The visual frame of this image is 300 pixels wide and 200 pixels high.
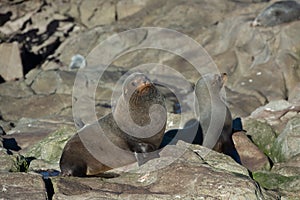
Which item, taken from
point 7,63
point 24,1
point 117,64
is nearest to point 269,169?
point 117,64

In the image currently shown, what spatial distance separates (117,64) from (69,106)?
550 cm

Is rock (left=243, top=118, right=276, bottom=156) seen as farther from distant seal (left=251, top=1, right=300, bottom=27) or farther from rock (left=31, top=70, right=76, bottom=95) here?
distant seal (left=251, top=1, right=300, bottom=27)

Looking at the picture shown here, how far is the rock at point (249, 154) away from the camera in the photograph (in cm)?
925

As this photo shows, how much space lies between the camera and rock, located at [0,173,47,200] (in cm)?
657

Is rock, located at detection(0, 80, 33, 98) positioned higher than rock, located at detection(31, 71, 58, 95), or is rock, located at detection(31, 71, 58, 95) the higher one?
rock, located at detection(31, 71, 58, 95)

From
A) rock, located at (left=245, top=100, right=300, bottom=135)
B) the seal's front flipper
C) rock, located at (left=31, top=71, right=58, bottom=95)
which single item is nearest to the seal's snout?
the seal's front flipper

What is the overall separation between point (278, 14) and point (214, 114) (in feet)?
38.5

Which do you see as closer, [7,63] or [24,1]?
[7,63]

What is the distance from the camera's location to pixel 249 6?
23.6m

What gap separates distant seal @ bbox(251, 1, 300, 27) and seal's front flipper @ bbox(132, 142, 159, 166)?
12.6m

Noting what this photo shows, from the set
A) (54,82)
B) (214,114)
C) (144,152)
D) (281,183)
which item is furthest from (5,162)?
(54,82)

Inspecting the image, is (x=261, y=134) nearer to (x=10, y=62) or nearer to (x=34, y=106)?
(x=34, y=106)

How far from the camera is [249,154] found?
31.7 ft

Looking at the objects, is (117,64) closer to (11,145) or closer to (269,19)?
(269,19)
